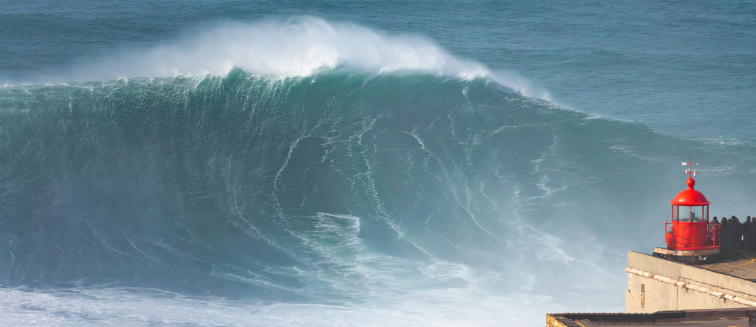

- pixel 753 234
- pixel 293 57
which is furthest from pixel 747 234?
pixel 293 57

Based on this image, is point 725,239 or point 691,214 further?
point 725,239

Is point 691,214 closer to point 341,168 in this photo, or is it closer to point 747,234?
point 747,234

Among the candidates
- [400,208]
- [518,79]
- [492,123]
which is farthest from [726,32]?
[400,208]

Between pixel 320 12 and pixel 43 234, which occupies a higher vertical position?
pixel 320 12

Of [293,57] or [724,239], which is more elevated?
[293,57]

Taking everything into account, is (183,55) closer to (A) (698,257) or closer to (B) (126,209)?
(B) (126,209)

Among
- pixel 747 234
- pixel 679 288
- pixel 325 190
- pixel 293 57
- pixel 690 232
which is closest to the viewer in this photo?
pixel 679 288

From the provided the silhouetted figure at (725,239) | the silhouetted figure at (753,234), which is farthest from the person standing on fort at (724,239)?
the silhouetted figure at (753,234)
